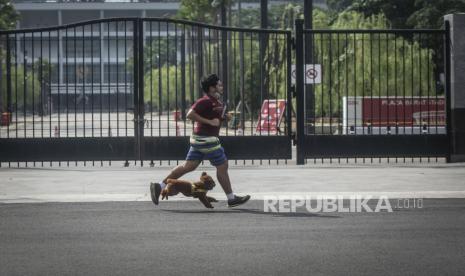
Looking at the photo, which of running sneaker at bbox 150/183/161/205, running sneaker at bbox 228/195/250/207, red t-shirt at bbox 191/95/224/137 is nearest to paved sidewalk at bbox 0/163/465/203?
running sneaker at bbox 150/183/161/205

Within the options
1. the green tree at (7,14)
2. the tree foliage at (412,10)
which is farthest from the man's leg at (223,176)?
the green tree at (7,14)

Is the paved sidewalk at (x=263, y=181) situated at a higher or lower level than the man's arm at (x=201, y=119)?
lower

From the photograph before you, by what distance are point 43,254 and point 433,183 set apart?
8.09 m

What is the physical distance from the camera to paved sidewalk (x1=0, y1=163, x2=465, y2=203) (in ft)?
44.3

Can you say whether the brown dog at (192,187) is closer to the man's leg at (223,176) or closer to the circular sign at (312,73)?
the man's leg at (223,176)

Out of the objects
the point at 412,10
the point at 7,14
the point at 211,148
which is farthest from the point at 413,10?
the point at 211,148

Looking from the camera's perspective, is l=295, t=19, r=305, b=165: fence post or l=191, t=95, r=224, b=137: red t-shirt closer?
l=191, t=95, r=224, b=137: red t-shirt

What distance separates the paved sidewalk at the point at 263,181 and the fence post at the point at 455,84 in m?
0.51

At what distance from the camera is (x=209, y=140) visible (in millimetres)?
11977

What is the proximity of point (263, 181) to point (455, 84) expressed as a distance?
568cm

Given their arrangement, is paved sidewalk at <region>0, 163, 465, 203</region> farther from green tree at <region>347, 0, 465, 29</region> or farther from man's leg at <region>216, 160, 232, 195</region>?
green tree at <region>347, 0, 465, 29</region>

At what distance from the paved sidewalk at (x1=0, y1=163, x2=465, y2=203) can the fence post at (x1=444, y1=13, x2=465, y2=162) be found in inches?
19.9

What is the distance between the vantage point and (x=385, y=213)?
444 inches

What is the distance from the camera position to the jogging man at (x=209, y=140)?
11948 millimetres
